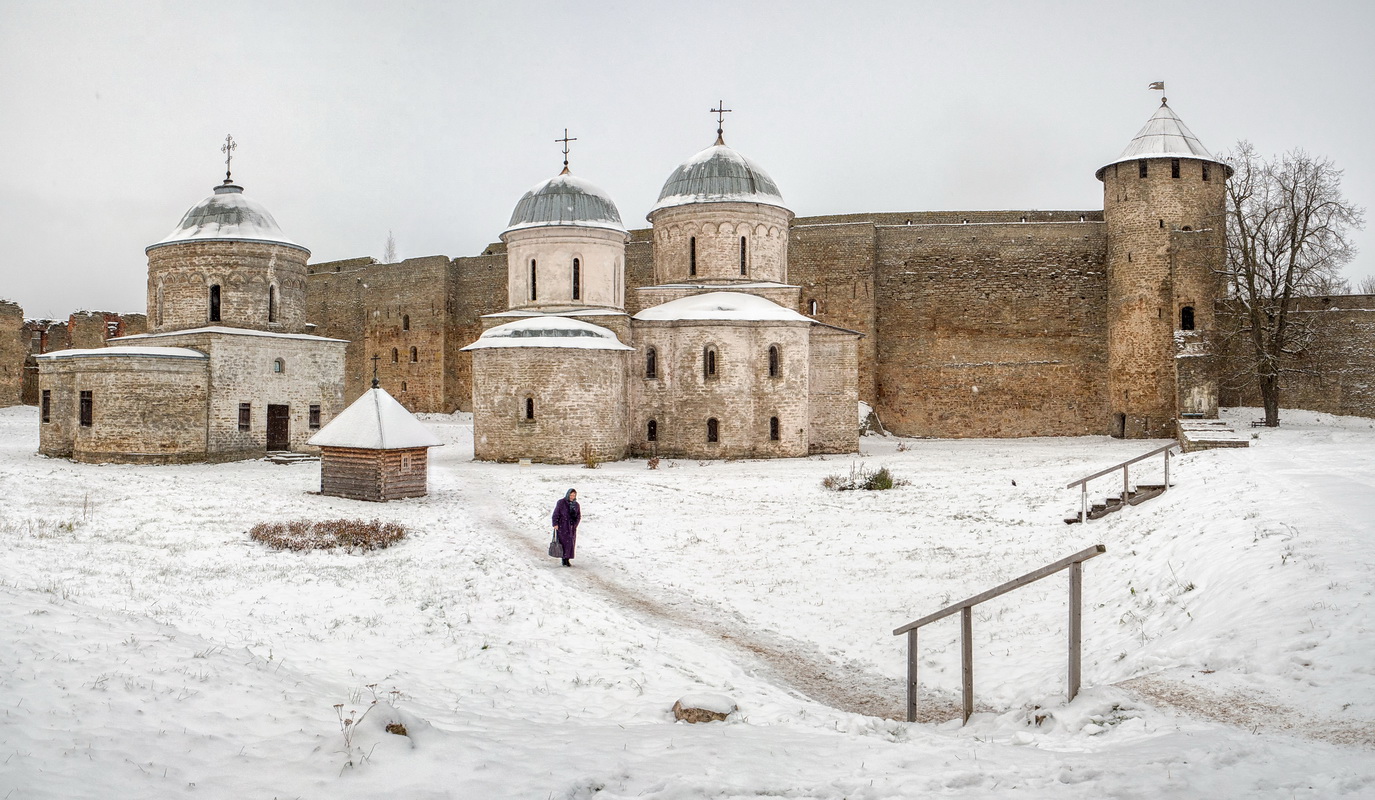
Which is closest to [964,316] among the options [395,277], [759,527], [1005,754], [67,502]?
[759,527]

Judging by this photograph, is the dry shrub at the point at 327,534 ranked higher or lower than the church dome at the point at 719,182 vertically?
lower

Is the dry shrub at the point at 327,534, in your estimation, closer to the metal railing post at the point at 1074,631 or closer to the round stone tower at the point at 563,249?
the metal railing post at the point at 1074,631

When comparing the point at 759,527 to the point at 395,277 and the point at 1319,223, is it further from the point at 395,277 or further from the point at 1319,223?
the point at 395,277

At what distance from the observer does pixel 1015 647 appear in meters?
7.98

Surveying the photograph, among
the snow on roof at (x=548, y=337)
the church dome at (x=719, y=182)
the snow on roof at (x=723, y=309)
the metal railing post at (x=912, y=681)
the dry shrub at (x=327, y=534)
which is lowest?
the metal railing post at (x=912, y=681)

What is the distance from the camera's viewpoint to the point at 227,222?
2303 cm

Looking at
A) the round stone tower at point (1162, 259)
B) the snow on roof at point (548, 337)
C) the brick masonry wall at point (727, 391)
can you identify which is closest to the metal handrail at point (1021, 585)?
the snow on roof at point (548, 337)

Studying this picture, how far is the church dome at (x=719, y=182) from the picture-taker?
26797mm

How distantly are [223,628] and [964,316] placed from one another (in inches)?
1124

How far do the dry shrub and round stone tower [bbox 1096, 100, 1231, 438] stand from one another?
2355 cm

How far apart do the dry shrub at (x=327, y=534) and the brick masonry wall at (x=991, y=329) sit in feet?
77.1

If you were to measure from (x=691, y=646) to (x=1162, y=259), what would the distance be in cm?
2575

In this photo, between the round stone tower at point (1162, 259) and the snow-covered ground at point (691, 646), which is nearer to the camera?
the snow-covered ground at point (691, 646)

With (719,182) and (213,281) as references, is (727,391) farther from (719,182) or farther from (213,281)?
(213,281)
